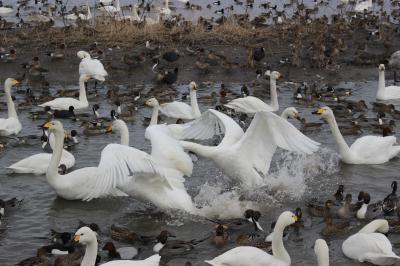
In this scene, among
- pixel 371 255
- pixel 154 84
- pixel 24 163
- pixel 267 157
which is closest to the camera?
pixel 371 255

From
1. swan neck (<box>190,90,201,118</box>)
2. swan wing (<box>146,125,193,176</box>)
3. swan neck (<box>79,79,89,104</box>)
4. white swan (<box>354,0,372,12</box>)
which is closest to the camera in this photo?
swan wing (<box>146,125,193,176</box>)

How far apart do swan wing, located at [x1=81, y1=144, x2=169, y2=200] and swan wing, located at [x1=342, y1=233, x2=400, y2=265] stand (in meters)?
2.76

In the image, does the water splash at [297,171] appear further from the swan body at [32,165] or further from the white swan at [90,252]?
the white swan at [90,252]

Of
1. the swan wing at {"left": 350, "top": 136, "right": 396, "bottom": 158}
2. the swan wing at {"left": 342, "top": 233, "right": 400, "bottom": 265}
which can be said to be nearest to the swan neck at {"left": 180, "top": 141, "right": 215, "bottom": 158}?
the swan wing at {"left": 342, "top": 233, "right": 400, "bottom": 265}

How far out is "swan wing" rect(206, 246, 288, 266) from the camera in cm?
881

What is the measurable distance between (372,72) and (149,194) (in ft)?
43.7

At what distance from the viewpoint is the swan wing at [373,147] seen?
13664 millimetres

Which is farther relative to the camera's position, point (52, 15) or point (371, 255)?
point (52, 15)

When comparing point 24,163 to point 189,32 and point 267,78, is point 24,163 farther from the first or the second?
point 189,32

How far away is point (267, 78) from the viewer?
70.4 ft

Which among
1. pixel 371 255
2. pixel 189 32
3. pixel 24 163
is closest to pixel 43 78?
pixel 189 32

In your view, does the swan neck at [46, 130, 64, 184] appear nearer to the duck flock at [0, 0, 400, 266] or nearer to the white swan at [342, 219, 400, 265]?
the duck flock at [0, 0, 400, 266]

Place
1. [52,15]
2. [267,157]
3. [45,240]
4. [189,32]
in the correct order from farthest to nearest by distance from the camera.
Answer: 1. [52,15]
2. [189,32]
3. [267,157]
4. [45,240]

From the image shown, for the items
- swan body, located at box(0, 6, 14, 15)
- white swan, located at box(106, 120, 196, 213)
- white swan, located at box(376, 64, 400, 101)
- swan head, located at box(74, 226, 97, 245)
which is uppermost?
swan body, located at box(0, 6, 14, 15)
